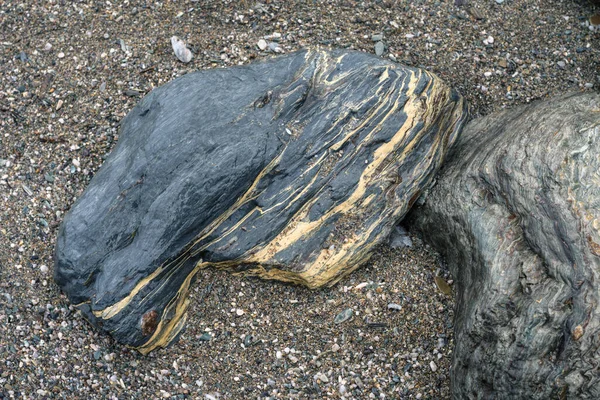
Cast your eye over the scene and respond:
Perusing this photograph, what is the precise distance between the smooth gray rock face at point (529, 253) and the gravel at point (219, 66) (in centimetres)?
42

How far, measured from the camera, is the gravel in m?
3.93

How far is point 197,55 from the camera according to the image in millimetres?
4617

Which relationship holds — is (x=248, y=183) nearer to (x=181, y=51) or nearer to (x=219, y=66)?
(x=219, y=66)

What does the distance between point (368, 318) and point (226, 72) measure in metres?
1.83

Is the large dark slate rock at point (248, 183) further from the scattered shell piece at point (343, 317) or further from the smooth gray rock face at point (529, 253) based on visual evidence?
the smooth gray rock face at point (529, 253)

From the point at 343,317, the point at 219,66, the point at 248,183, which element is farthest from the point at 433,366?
the point at 219,66

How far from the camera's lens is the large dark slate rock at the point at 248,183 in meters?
3.71

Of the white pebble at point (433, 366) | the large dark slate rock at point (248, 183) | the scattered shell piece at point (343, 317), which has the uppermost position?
the large dark slate rock at point (248, 183)

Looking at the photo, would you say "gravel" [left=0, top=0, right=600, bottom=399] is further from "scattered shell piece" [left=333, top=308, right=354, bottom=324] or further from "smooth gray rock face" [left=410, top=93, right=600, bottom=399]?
"smooth gray rock face" [left=410, top=93, right=600, bottom=399]

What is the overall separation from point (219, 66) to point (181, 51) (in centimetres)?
31

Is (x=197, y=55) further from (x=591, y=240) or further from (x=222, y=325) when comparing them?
(x=591, y=240)

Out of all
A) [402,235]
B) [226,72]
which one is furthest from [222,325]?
[226,72]

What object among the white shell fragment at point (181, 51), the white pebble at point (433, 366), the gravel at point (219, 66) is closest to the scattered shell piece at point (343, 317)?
the gravel at point (219, 66)

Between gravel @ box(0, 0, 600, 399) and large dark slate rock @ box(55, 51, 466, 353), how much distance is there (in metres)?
0.25
